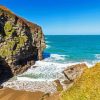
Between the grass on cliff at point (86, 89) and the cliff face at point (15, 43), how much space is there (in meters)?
26.6

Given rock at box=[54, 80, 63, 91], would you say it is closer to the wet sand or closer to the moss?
the wet sand

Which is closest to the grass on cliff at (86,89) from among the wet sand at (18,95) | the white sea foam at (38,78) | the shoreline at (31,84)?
the wet sand at (18,95)

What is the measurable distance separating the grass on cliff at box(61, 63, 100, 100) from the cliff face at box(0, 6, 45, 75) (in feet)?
87.3

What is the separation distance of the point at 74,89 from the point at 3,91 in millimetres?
19546

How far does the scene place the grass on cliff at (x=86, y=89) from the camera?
445 inches

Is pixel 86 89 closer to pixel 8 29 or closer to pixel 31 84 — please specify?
pixel 31 84

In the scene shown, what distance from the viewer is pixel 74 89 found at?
40.0 feet

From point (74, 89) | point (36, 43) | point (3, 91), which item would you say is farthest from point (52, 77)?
point (74, 89)

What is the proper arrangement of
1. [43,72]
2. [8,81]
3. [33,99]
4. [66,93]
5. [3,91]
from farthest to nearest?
[43,72], [8,81], [3,91], [33,99], [66,93]

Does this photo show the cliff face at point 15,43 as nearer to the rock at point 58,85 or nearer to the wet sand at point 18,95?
the rock at point 58,85

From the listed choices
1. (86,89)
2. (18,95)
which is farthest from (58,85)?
(86,89)

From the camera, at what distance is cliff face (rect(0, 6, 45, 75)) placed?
1531 inches

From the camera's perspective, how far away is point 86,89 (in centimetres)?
1175

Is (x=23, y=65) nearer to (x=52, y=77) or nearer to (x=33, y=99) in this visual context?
(x=52, y=77)
